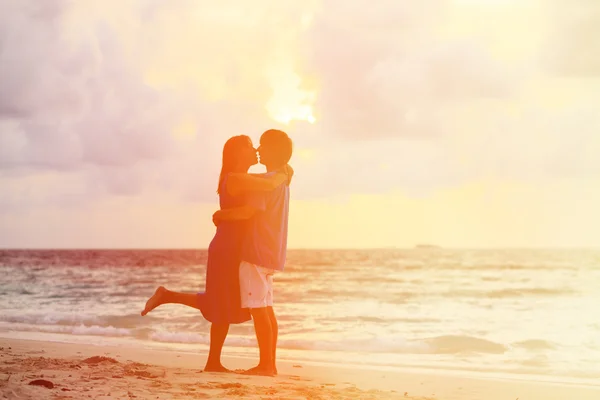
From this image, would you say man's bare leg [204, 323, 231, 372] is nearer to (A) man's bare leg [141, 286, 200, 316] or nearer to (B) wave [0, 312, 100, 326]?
(A) man's bare leg [141, 286, 200, 316]

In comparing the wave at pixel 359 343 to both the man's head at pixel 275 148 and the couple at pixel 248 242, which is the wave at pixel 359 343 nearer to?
the couple at pixel 248 242

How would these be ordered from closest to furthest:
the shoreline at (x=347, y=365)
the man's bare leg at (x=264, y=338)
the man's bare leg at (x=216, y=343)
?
the man's bare leg at (x=264, y=338)
the man's bare leg at (x=216, y=343)
the shoreline at (x=347, y=365)

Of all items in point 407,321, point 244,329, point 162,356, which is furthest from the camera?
point 407,321

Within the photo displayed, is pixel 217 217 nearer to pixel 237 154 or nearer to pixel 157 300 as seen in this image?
pixel 237 154

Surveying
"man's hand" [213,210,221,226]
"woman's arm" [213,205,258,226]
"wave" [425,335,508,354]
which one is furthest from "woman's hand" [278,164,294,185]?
"wave" [425,335,508,354]

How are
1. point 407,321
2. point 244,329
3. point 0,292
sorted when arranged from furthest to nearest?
point 0,292 → point 407,321 → point 244,329

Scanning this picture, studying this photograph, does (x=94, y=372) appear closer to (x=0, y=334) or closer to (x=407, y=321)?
(x=0, y=334)

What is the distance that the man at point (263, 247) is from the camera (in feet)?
16.1

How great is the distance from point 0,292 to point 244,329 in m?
13.5

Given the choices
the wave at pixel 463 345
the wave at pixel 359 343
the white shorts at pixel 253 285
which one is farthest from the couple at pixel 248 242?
the wave at pixel 463 345

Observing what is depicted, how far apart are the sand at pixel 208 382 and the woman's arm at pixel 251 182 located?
4.54 feet

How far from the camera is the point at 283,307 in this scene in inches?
614

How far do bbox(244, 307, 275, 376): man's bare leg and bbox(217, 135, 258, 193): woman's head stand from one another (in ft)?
3.59

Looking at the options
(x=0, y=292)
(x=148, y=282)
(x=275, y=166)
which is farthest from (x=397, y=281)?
(x=275, y=166)
